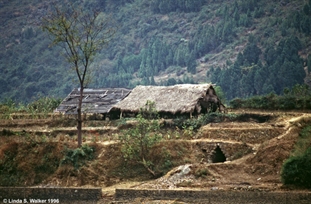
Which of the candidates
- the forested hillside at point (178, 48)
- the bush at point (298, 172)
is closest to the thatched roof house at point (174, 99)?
the bush at point (298, 172)

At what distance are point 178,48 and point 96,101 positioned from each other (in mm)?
62688

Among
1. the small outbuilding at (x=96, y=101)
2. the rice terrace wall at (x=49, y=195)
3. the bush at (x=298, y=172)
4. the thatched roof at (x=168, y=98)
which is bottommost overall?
the rice terrace wall at (x=49, y=195)

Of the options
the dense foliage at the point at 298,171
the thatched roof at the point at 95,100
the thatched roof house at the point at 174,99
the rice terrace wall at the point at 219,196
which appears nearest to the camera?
the rice terrace wall at the point at 219,196

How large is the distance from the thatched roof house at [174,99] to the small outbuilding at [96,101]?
4.67 feet

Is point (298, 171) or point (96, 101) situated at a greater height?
point (96, 101)

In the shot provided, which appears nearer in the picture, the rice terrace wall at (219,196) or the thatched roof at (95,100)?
the rice terrace wall at (219,196)

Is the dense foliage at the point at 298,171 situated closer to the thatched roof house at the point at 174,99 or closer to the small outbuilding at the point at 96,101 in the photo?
the thatched roof house at the point at 174,99

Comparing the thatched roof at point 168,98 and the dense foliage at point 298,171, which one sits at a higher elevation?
the thatched roof at point 168,98

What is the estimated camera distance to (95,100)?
45.6 meters

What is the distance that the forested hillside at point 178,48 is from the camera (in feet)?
272

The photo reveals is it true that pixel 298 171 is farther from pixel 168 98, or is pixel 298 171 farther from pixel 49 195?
pixel 168 98

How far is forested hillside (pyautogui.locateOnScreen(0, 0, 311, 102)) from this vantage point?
82.9 meters

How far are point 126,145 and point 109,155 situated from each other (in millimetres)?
985

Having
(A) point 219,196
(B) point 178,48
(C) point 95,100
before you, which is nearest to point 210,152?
(A) point 219,196
